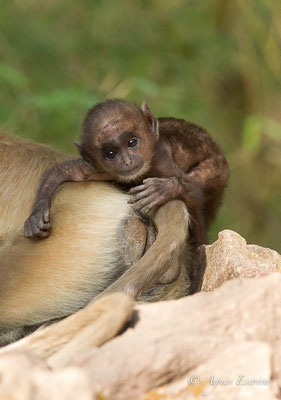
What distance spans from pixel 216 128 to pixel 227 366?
5.87 meters

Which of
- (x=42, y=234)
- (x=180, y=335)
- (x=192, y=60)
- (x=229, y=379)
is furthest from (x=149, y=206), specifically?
(x=192, y=60)

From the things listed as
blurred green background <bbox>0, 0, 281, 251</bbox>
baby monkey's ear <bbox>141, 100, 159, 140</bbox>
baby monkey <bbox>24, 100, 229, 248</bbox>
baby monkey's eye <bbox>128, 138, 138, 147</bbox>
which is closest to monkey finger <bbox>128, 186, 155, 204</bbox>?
baby monkey <bbox>24, 100, 229, 248</bbox>

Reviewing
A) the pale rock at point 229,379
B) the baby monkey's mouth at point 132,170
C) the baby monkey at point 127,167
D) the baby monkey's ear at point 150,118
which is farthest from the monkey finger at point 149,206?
the pale rock at point 229,379

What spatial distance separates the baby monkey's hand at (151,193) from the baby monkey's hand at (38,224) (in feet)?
1.16

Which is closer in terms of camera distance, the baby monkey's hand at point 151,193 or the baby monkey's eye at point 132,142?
the baby monkey's hand at point 151,193

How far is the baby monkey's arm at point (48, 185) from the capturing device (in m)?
2.89

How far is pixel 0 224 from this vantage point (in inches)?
122

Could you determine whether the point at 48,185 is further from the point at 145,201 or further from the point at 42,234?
the point at 145,201

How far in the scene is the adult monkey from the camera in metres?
2.85

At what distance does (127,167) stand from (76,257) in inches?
18.2

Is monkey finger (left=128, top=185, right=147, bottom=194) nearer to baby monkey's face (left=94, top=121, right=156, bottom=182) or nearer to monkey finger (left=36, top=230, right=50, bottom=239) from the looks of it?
baby monkey's face (left=94, top=121, right=156, bottom=182)

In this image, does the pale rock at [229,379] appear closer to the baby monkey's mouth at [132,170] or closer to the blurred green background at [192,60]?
the baby monkey's mouth at [132,170]

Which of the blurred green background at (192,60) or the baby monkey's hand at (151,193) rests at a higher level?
the blurred green background at (192,60)

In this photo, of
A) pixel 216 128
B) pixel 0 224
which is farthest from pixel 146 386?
pixel 216 128
